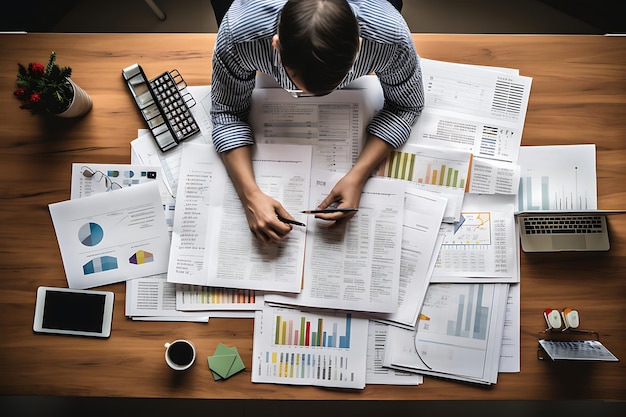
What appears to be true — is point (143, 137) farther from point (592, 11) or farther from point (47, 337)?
point (592, 11)

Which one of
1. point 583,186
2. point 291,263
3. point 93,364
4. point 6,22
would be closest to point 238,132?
point 291,263

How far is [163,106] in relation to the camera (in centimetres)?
107

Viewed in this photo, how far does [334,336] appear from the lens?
3.43ft

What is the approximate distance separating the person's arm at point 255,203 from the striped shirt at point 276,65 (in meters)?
0.03

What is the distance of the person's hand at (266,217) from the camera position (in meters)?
1.02

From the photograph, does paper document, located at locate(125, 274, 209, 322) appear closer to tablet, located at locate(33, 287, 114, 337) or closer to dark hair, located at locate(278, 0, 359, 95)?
tablet, located at locate(33, 287, 114, 337)

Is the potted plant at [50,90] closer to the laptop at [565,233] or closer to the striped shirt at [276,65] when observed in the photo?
the striped shirt at [276,65]

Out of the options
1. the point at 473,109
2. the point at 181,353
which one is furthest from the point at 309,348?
the point at 473,109

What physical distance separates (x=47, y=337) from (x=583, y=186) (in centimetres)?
126

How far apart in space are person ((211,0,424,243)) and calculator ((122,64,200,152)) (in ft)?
0.25

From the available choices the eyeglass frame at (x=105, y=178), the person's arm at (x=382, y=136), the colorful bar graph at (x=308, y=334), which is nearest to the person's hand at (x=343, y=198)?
the person's arm at (x=382, y=136)

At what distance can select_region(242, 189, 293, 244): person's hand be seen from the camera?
1019mm

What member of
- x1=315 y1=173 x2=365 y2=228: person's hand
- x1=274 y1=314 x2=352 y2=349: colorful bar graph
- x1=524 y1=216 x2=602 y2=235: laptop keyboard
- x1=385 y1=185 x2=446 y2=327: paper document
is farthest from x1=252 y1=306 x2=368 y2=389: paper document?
x1=524 y1=216 x2=602 y2=235: laptop keyboard

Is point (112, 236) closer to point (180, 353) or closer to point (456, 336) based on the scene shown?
point (180, 353)
